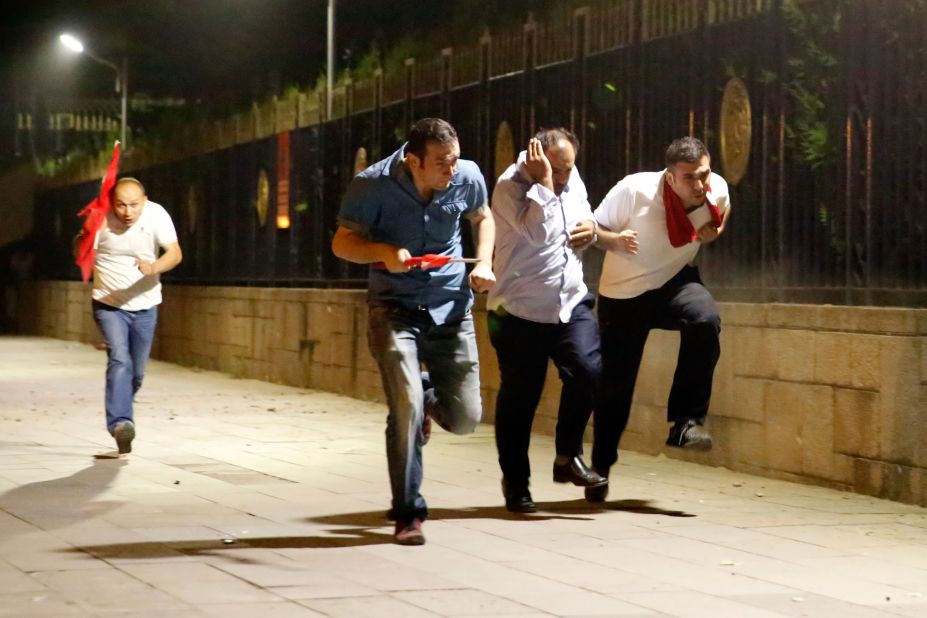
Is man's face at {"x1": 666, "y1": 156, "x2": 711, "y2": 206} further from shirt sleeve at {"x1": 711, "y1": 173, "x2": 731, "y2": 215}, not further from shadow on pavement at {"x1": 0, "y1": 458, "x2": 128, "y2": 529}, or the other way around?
shadow on pavement at {"x1": 0, "y1": 458, "x2": 128, "y2": 529}

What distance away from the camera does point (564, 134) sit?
8.18m

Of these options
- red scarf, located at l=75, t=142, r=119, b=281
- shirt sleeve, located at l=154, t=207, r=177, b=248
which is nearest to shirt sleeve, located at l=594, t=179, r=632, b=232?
shirt sleeve, located at l=154, t=207, r=177, b=248

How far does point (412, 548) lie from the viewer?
706cm

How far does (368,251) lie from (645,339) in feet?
6.22

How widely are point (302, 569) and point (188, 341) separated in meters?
15.2

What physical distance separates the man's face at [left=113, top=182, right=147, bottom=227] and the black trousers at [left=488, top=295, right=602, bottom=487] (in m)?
3.68

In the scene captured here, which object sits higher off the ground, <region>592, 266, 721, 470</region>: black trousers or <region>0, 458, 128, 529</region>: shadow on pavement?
<region>592, 266, 721, 470</region>: black trousers

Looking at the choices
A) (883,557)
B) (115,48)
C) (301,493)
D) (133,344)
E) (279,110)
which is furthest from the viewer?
(115,48)

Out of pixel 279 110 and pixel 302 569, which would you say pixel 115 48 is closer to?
pixel 279 110

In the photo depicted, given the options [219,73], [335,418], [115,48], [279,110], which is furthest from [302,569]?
[115,48]

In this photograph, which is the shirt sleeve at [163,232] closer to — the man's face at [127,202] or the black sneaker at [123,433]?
the man's face at [127,202]

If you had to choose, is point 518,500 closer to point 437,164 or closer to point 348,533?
point 348,533

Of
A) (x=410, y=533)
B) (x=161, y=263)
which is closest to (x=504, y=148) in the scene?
(x=161, y=263)

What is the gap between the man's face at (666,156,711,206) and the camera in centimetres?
830
